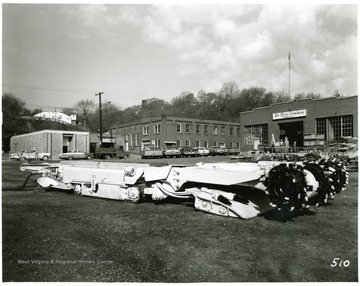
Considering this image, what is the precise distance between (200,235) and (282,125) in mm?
31343

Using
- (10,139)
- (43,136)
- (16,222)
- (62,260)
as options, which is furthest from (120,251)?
(10,139)

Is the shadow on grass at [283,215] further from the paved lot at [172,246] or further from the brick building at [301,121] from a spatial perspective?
the brick building at [301,121]

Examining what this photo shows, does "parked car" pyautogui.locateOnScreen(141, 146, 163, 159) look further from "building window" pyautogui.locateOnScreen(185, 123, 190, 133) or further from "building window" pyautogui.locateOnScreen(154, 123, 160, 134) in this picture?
"building window" pyautogui.locateOnScreen(185, 123, 190, 133)

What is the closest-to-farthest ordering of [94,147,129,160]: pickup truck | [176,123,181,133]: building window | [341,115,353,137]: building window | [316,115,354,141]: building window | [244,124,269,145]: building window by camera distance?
[341,115,353,137]: building window, [316,115,354,141]: building window, [244,124,269,145]: building window, [94,147,129,160]: pickup truck, [176,123,181,133]: building window

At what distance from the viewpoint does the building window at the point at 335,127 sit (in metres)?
27.2

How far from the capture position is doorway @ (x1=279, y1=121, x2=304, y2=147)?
33341mm

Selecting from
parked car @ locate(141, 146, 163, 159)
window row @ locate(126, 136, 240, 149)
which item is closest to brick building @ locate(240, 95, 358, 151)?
parked car @ locate(141, 146, 163, 159)

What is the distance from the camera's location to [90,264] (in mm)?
3549

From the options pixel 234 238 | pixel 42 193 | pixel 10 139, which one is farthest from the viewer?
pixel 10 139

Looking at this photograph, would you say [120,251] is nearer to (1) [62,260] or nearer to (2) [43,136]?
(1) [62,260]

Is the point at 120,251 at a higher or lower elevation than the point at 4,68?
lower

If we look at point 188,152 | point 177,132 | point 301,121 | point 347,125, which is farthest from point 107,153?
point 347,125

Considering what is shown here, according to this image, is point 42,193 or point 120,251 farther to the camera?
point 42,193

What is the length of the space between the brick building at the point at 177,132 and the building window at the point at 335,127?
23.3 m
